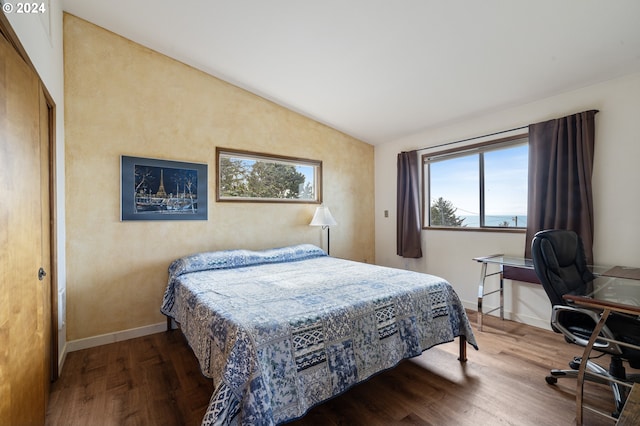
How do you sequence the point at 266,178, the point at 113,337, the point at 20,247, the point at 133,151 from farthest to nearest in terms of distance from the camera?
A: the point at 266,178, the point at 133,151, the point at 113,337, the point at 20,247

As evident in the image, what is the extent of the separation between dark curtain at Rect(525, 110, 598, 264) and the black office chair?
2.22ft

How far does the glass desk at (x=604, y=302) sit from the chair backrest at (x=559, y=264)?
0.10 metres

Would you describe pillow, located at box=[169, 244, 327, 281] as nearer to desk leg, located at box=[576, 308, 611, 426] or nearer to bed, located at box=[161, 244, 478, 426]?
bed, located at box=[161, 244, 478, 426]

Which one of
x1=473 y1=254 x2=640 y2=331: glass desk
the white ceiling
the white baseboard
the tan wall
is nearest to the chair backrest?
x1=473 y1=254 x2=640 y2=331: glass desk

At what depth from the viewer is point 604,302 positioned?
152 centimetres

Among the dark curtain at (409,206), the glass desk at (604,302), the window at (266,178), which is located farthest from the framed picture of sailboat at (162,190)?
the glass desk at (604,302)

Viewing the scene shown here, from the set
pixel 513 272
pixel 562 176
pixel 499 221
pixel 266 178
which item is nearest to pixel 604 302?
A: pixel 513 272

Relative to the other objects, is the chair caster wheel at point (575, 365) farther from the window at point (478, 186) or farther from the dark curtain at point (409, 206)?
the dark curtain at point (409, 206)

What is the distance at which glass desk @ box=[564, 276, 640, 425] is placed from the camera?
1.49 m

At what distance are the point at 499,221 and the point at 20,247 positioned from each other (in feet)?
13.6

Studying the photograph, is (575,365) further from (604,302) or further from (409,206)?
(409,206)

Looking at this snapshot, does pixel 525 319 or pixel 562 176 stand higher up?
pixel 562 176

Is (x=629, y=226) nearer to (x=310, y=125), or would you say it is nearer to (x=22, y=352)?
(x=310, y=125)

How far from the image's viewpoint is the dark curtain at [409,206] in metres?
4.10
